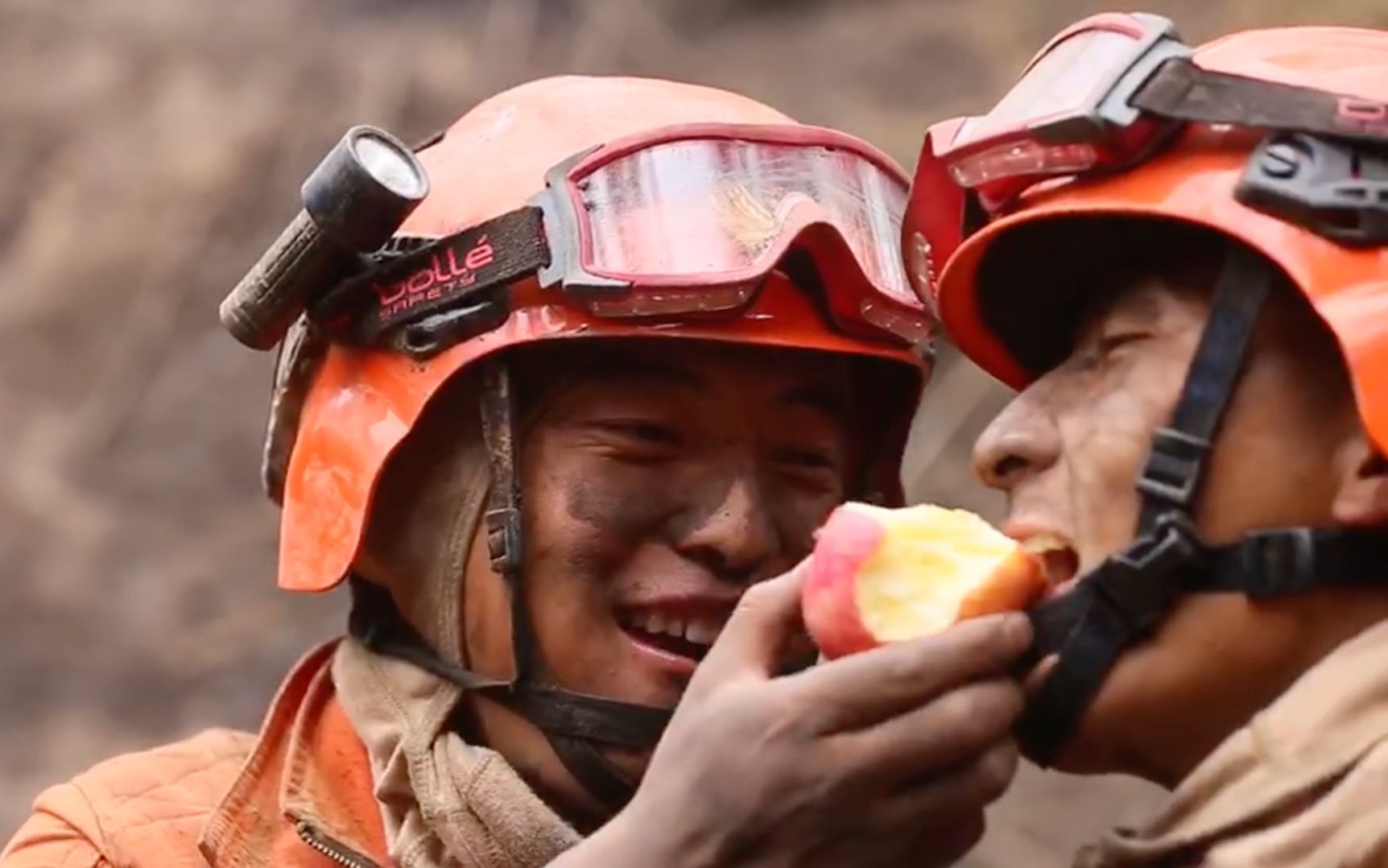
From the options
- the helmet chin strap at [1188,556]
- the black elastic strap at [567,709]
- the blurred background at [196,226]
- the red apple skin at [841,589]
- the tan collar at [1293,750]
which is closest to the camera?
the tan collar at [1293,750]

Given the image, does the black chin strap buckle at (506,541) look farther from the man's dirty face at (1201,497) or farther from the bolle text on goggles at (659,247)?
the man's dirty face at (1201,497)

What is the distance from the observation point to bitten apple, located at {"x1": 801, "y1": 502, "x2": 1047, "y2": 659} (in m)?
1.75

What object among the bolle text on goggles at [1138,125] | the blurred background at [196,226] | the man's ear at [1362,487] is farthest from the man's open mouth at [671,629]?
the blurred background at [196,226]

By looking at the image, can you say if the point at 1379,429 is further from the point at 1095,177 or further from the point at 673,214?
the point at 673,214

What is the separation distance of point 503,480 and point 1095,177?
0.96 m

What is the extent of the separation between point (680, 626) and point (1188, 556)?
931 mm

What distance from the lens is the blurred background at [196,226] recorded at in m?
Answer: 5.45

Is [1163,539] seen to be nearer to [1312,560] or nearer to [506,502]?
[1312,560]

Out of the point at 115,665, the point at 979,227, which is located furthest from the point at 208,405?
the point at 979,227

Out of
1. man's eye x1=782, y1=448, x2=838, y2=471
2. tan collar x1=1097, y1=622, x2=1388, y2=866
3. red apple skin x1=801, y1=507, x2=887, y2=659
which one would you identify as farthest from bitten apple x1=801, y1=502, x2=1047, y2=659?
man's eye x1=782, y1=448, x2=838, y2=471

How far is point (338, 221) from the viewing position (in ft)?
8.61

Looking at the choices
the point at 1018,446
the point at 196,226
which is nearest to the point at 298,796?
the point at 1018,446

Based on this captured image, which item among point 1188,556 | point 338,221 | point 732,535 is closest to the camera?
point 1188,556

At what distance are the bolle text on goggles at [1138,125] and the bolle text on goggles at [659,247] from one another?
0.54m
